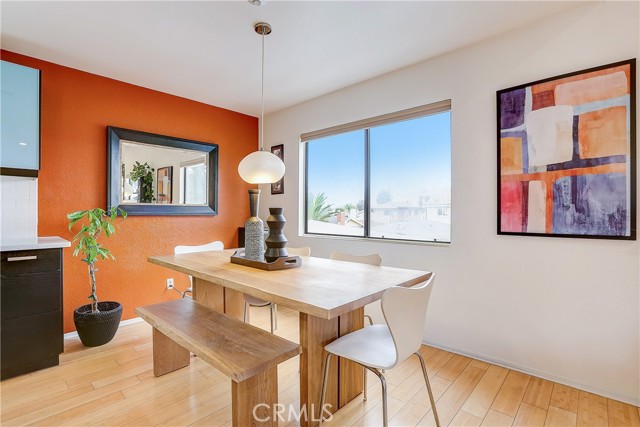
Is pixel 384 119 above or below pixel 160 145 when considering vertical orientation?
above

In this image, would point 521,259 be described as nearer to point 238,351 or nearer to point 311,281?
point 311,281

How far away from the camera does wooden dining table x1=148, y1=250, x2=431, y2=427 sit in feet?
4.11

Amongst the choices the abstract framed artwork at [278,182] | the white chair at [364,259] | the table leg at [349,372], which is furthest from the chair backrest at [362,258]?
the abstract framed artwork at [278,182]

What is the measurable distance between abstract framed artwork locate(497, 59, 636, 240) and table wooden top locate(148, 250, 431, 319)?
995 mm

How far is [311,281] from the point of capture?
5.04 ft

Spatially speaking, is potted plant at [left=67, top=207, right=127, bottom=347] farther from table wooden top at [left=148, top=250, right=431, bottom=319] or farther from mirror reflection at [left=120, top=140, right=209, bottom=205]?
table wooden top at [left=148, top=250, right=431, bottom=319]

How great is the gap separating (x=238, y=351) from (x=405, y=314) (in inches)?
30.9

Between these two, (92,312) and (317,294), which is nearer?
(317,294)

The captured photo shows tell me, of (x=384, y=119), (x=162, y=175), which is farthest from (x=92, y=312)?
(x=384, y=119)

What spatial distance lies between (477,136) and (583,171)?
0.68 meters

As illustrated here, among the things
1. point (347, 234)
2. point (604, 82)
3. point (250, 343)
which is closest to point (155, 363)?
point (250, 343)

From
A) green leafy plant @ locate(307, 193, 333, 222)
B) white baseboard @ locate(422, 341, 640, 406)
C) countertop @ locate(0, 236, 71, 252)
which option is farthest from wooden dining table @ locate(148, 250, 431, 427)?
green leafy plant @ locate(307, 193, 333, 222)

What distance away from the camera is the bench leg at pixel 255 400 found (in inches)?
53.6

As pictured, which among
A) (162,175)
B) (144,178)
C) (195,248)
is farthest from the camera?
(162,175)
